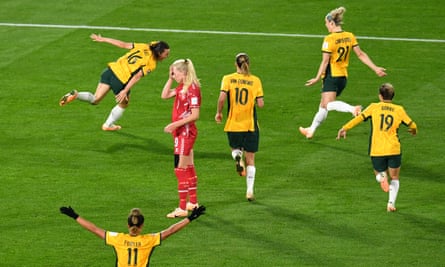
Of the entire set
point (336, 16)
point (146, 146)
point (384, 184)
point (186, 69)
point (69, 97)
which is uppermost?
point (336, 16)

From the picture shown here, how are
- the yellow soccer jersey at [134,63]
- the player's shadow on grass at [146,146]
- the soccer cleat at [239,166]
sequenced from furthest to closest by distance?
1. the yellow soccer jersey at [134,63]
2. the player's shadow on grass at [146,146]
3. the soccer cleat at [239,166]

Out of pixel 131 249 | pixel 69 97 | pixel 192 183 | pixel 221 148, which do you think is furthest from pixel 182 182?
pixel 69 97

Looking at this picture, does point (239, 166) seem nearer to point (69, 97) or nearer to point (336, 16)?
point (336, 16)

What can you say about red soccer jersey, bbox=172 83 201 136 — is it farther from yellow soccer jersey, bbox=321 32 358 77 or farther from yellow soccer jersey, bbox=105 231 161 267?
yellow soccer jersey, bbox=105 231 161 267

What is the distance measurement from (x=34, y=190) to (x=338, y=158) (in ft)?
18.9

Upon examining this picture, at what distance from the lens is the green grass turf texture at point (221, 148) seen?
62.3 feet

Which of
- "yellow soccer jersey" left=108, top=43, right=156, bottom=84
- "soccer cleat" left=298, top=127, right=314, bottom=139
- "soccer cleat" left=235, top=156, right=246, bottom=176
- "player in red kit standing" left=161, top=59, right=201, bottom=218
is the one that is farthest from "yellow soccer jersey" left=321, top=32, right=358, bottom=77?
"player in red kit standing" left=161, top=59, right=201, bottom=218

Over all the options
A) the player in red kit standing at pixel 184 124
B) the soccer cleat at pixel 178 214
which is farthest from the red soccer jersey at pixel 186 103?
the soccer cleat at pixel 178 214

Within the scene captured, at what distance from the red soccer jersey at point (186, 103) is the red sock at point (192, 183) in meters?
0.64

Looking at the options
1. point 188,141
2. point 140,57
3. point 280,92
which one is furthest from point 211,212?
point 280,92

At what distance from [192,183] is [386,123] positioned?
3280mm

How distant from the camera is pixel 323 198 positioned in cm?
2102

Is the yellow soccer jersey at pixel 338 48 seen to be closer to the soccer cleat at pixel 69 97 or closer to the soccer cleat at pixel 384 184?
the soccer cleat at pixel 384 184

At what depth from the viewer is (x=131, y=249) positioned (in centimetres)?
1523
